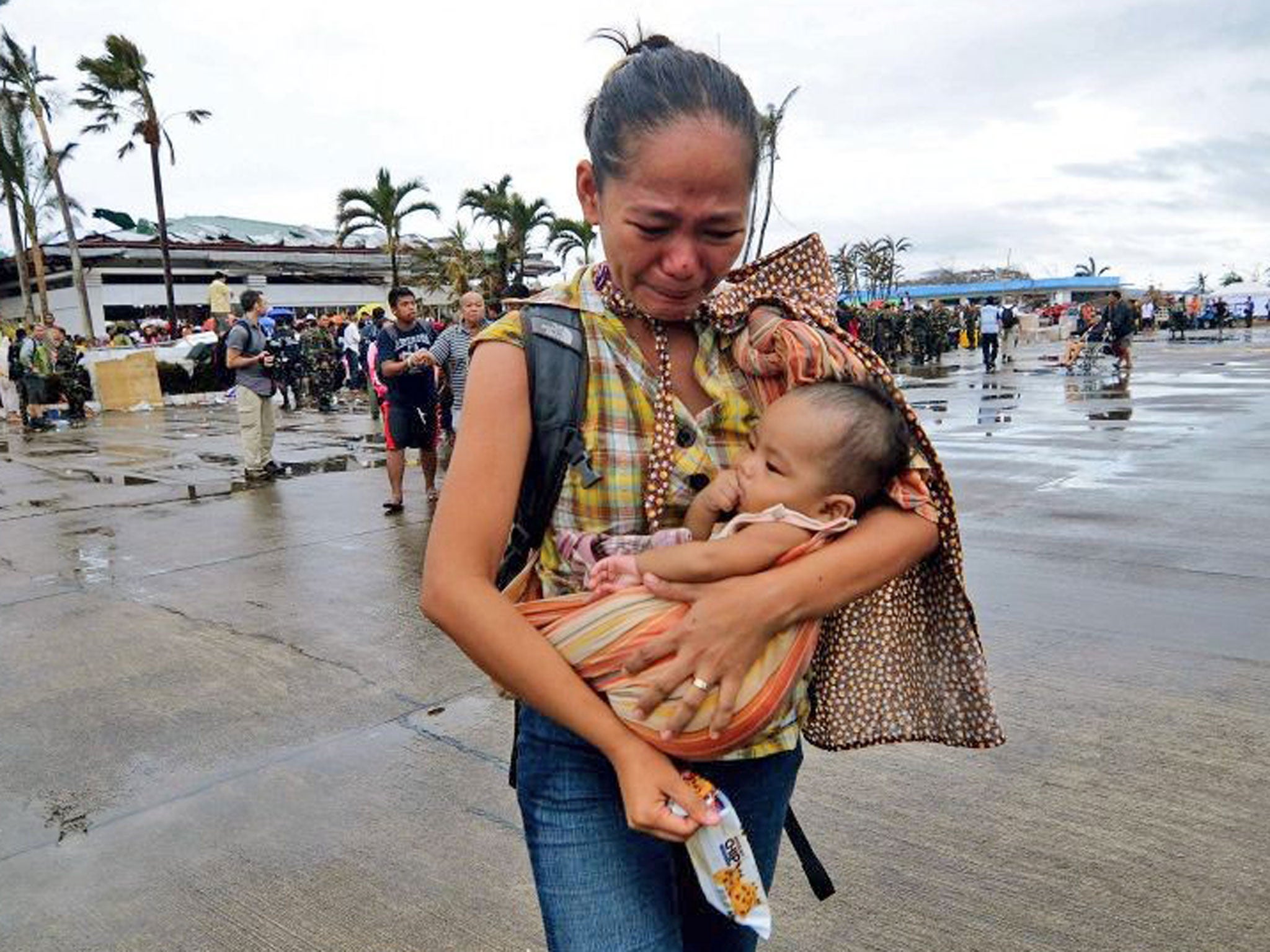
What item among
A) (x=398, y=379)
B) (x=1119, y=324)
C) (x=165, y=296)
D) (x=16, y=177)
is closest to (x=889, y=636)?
(x=398, y=379)

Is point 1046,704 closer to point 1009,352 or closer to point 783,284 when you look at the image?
point 783,284

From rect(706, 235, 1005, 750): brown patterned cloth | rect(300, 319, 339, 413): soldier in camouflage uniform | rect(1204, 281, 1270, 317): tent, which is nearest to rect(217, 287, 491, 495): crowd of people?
rect(706, 235, 1005, 750): brown patterned cloth

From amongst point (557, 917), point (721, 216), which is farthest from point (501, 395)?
point (557, 917)

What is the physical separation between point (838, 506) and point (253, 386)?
32.3 ft

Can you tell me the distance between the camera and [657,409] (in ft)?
4.72

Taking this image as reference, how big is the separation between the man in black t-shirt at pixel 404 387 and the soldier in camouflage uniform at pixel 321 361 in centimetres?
1136

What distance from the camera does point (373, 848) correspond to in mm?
3035

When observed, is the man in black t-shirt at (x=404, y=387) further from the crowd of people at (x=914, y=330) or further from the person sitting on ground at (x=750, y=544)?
the crowd of people at (x=914, y=330)

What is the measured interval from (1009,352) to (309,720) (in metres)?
29.0

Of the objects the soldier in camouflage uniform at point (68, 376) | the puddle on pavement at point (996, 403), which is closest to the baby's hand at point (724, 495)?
the puddle on pavement at point (996, 403)

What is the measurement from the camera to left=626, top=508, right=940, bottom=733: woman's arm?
1231 millimetres

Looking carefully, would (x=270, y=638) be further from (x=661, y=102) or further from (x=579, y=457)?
(x=661, y=102)

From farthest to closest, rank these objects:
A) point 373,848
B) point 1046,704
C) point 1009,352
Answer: point 1009,352 < point 1046,704 < point 373,848

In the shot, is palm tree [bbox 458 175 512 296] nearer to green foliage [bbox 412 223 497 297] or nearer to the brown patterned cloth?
green foliage [bbox 412 223 497 297]
